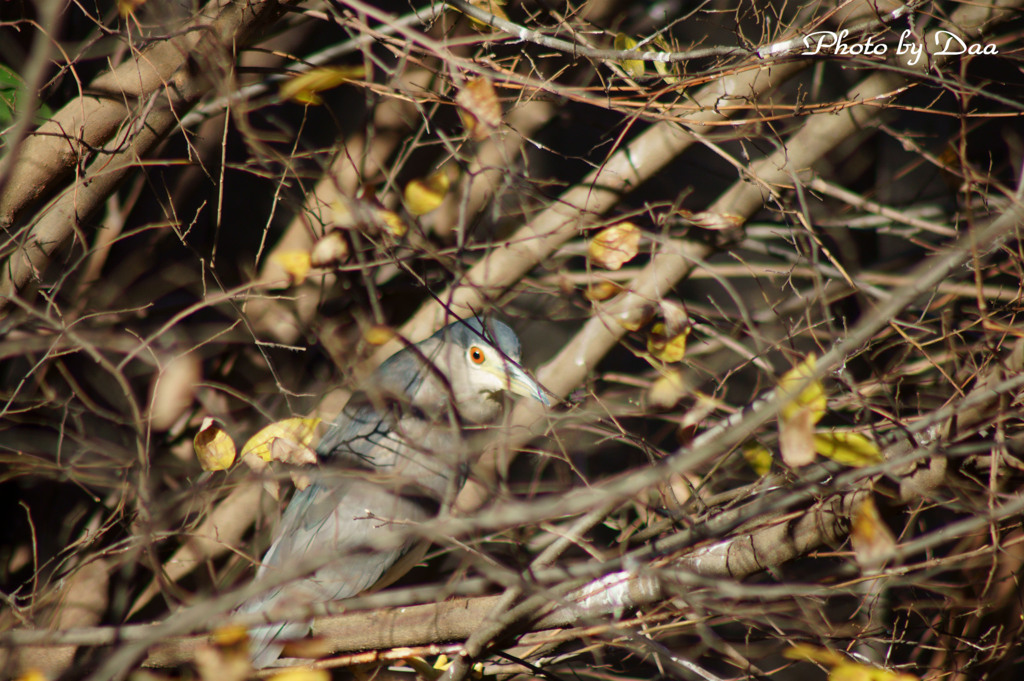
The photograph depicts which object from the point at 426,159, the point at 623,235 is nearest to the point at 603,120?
the point at 426,159

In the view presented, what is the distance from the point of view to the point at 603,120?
154 inches

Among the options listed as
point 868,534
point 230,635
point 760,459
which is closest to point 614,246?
point 760,459

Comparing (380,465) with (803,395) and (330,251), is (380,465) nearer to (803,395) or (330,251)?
(330,251)

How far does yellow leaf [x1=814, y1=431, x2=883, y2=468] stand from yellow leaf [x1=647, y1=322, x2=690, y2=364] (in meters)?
0.71

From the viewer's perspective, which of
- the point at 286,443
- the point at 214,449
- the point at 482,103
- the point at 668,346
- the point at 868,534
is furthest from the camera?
the point at 668,346

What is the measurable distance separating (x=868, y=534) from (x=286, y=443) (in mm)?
1699

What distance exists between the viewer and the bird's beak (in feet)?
8.63

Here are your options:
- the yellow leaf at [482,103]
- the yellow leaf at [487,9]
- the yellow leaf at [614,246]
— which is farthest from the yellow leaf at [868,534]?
the yellow leaf at [487,9]

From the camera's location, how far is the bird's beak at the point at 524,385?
2.63m

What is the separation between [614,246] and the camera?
99.3 inches

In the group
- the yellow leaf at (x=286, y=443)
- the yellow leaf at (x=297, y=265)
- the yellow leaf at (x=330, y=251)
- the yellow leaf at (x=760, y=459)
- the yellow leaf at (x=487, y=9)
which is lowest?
the yellow leaf at (x=760, y=459)

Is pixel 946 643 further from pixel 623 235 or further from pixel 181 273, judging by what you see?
pixel 181 273

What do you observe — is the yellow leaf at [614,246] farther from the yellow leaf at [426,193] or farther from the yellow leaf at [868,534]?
the yellow leaf at [868,534]

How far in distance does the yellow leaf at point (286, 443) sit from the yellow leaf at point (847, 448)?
5.02ft
